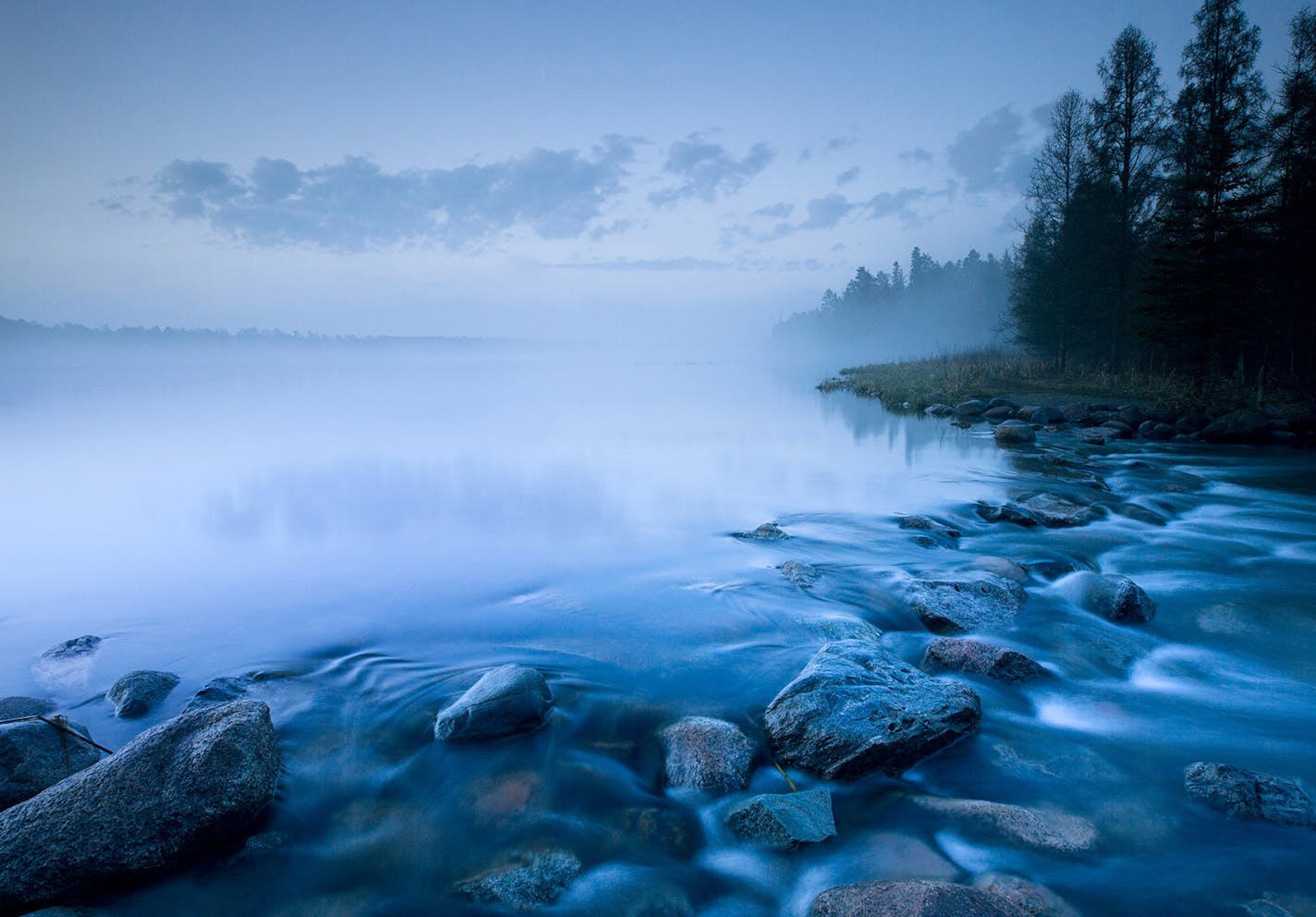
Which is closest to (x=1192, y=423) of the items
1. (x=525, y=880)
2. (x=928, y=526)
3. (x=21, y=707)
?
(x=928, y=526)

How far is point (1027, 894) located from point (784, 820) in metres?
1.39

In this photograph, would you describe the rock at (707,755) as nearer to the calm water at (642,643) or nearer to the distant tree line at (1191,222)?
the calm water at (642,643)

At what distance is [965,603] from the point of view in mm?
7949

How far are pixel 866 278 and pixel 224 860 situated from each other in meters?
150

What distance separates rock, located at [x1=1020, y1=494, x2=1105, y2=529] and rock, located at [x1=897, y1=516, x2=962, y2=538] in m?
1.80

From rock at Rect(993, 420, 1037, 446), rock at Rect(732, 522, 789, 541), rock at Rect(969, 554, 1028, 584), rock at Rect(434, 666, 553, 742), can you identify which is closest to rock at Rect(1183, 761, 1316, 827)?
rock at Rect(969, 554, 1028, 584)

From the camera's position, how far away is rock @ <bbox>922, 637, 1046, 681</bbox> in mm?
6254

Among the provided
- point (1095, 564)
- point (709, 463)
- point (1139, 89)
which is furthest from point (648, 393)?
point (1095, 564)

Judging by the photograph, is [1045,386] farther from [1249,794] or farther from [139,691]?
[139,691]

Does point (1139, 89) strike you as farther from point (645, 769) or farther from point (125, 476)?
point (125, 476)

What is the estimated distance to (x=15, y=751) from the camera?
4.45 metres

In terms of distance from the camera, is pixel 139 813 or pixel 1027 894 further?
pixel 139 813

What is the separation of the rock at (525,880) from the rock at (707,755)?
1.03 m

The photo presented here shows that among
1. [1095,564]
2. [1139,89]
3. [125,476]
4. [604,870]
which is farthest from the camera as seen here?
[1139,89]
